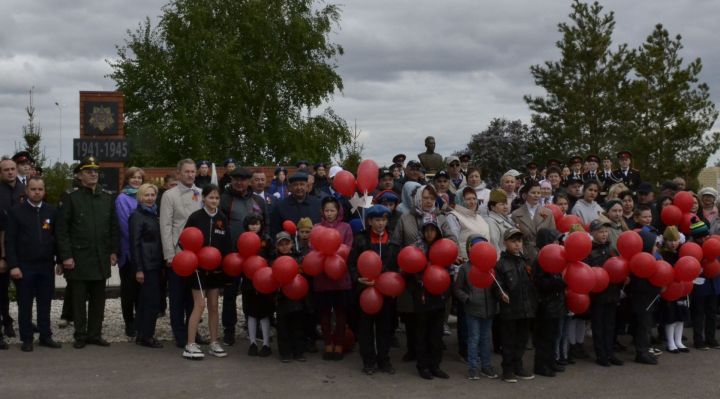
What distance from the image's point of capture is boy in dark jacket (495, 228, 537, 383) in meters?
6.82

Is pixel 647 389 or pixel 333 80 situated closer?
pixel 647 389

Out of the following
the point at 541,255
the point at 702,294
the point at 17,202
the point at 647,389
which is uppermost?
the point at 17,202

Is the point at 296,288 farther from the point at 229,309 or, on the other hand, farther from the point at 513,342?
the point at 513,342

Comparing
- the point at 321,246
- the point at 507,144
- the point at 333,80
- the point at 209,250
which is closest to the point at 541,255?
the point at 321,246

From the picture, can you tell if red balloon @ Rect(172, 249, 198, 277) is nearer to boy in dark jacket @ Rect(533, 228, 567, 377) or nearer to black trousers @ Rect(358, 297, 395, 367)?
black trousers @ Rect(358, 297, 395, 367)

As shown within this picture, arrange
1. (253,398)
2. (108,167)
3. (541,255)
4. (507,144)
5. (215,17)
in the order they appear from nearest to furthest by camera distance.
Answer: (253,398) < (541,255) < (108,167) < (507,144) < (215,17)

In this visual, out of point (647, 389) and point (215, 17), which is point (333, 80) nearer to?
point (215, 17)

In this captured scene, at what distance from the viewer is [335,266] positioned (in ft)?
23.0

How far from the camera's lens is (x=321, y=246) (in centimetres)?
698

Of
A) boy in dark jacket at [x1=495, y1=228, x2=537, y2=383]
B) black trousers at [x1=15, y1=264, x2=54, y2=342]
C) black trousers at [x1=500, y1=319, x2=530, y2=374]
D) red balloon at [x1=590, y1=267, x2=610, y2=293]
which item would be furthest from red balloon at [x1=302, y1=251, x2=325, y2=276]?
black trousers at [x1=15, y1=264, x2=54, y2=342]

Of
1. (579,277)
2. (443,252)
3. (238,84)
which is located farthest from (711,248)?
(238,84)

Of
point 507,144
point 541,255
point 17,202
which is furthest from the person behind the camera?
point 507,144

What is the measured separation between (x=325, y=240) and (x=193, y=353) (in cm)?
187

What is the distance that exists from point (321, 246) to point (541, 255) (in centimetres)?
206
